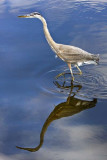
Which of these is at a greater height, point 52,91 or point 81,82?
point 52,91

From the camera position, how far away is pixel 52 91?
27.2 ft

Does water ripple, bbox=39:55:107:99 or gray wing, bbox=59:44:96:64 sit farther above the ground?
gray wing, bbox=59:44:96:64

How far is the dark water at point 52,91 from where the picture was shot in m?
6.55

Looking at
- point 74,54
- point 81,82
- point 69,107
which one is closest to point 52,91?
point 69,107

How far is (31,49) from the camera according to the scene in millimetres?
10492

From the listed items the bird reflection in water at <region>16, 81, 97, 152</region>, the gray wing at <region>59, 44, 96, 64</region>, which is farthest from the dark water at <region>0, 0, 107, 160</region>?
the gray wing at <region>59, 44, 96, 64</region>

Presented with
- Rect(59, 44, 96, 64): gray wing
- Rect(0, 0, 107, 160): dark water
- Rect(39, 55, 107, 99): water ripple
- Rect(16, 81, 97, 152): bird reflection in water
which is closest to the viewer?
Rect(0, 0, 107, 160): dark water

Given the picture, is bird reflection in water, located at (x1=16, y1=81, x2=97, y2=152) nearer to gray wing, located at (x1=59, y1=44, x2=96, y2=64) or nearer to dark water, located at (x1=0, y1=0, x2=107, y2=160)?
dark water, located at (x1=0, y1=0, x2=107, y2=160)

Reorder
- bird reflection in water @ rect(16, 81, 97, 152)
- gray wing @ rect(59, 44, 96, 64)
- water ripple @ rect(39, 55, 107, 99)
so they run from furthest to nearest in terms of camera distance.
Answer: gray wing @ rect(59, 44, 96, 64) < water ripple @ rect(39, 55, 107, 99) < bird reflection in water @ rect(16, 81, 97, 152)

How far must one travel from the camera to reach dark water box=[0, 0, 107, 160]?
6551mm

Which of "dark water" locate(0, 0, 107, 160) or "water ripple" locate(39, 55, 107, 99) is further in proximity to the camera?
"water ripple" locate(39, 55, 107, 99)

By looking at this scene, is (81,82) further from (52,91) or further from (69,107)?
(69,107)

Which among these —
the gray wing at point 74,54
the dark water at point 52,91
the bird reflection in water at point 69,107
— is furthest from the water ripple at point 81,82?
the gray wing at point 74,54

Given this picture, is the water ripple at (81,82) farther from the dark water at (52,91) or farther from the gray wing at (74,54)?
the gray wing at (74,54)
